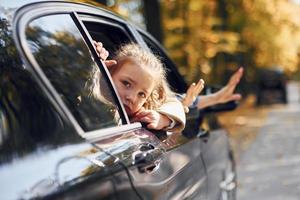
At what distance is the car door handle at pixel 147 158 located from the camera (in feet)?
7.93

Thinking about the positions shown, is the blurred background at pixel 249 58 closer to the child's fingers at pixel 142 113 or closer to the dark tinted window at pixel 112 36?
the dark tinted window at pixel 112 36

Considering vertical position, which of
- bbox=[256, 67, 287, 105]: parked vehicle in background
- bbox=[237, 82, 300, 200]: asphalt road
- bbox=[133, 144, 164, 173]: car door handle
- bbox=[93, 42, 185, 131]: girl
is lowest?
bbox=[256, 67, 287, 105]: parked vehicle in background

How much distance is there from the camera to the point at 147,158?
249cm

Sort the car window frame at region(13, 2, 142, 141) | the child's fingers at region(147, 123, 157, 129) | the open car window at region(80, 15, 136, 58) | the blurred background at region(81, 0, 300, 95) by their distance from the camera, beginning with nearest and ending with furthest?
1. the car window frame at region(13, 2, 142, 141)
2. the child's fingers at region(147, 123, 157, 129)
3. the open car window at region(80, 15, 136, 58)
4. the blurred background at region(81, 0, 300, 95)

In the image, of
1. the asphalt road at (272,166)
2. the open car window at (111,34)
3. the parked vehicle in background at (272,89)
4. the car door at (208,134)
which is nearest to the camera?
the open car window at (111,34)

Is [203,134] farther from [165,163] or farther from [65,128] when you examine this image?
[65,128]

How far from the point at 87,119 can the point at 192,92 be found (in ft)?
4.46

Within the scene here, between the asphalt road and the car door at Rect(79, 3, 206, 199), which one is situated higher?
the car door at Rect(79, 3, 206, 199)

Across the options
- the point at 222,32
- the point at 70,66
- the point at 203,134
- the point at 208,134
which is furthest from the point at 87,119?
the point at 222,32

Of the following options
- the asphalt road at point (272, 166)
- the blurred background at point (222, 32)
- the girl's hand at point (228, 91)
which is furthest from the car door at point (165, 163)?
the blurred background at point (222, 32)

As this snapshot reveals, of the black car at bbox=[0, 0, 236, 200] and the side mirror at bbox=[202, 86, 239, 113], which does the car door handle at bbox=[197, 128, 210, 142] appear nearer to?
the side mirror at bbox=[202, 86, 239, 113]

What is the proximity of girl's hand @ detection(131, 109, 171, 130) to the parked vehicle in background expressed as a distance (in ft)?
80.7

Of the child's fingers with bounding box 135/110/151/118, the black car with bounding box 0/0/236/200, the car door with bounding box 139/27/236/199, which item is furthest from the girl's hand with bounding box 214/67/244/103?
the child's fingers with bounding box 135/110/151/118

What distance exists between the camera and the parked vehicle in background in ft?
89.6
